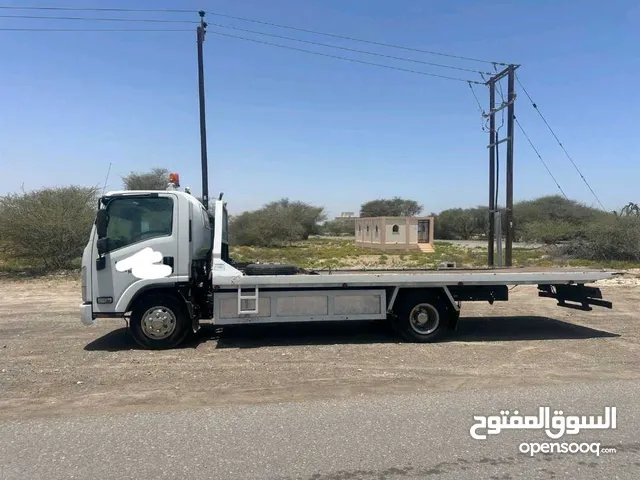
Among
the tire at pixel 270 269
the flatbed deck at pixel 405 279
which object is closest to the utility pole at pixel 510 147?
the flatbed deck at pixel 405 279

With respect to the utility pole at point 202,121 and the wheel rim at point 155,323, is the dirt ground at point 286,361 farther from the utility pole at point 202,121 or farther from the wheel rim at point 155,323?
the utility pole at point 202,121

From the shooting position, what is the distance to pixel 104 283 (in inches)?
313

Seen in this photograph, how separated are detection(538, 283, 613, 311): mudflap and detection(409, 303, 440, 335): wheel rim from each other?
8.87 ft

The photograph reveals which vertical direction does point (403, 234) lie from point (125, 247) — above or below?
above

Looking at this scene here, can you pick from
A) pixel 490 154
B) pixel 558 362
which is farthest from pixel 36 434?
pixel 490 154

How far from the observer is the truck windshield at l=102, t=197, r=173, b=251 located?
793 cm

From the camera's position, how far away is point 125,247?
26.1 feet

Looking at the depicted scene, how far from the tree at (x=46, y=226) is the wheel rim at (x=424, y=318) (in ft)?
57.0

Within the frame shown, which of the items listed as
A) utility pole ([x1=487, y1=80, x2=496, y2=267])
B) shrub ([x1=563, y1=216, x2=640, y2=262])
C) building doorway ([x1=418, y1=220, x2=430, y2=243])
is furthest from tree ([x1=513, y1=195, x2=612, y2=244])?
utility pole ([x1=487, y1=80, x2=496, y2=267])

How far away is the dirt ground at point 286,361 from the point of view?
235 inches

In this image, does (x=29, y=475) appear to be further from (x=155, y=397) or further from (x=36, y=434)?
(x=155, y=397)

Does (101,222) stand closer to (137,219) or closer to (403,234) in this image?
(137,219)

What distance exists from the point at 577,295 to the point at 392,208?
99919 millimetres

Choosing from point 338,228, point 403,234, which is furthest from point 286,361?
point 338,228
